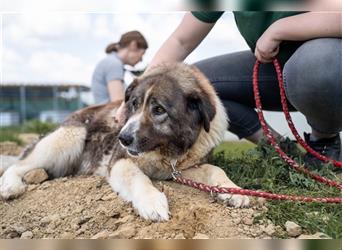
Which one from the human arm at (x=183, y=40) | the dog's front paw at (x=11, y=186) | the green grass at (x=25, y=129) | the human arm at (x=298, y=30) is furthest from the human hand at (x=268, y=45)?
the green grass at (x=25, y=129)

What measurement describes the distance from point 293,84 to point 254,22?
1.00 feet

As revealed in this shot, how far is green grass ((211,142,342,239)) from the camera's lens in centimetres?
172

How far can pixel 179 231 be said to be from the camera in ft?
5.73

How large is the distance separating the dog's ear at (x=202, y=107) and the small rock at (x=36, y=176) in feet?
2.69

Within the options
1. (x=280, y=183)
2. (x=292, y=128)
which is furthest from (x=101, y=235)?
(x=292, y=128)

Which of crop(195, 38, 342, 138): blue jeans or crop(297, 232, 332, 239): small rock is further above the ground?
crop(195, 38, 342, 138): blue jeans

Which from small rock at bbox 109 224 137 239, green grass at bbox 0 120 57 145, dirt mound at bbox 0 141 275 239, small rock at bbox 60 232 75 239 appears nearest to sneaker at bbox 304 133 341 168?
dirt mound at bbox 0 141 275 239

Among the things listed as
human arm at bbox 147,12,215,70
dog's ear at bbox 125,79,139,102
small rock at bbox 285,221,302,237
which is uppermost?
human arm at bbox 147,12,215,70

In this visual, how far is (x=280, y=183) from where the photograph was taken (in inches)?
80.7

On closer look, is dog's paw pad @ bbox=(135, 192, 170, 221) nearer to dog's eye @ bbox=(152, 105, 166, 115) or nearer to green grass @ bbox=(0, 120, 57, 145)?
dog's eye @ bbox=(152, 105, 166, 115)

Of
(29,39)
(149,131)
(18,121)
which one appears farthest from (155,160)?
(18,121)

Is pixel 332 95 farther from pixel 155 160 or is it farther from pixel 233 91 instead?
pixel 155 160

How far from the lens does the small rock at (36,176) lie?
2.37 m

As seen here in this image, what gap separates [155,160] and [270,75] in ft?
2.12
